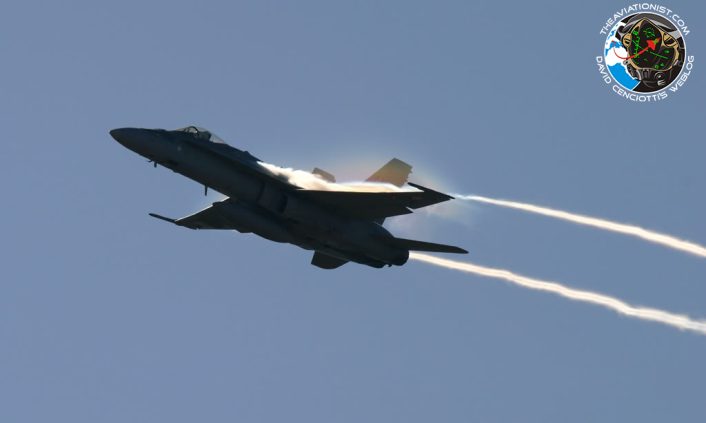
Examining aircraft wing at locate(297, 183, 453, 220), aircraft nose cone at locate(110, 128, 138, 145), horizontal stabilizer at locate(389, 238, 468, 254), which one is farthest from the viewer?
horizontal stabilizer at locate(389, 238, 468, 254)

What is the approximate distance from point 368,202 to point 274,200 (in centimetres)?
264

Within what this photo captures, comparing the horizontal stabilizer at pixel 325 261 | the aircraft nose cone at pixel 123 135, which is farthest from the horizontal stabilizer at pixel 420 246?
the aircraft nose cone at pixel 123 135

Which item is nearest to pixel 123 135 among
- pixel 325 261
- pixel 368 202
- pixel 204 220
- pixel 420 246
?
pixel 204 220

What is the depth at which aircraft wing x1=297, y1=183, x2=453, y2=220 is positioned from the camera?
4003 centimetres

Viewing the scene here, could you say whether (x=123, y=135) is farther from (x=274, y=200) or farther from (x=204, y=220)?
(x=204, y=220)

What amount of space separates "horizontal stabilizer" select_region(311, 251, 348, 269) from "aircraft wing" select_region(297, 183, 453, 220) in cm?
395

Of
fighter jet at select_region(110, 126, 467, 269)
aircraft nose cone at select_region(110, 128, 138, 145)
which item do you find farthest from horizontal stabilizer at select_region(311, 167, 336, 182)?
aircraft nose cone at select_region(110, 128, 138, 145)

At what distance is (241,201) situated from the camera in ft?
135

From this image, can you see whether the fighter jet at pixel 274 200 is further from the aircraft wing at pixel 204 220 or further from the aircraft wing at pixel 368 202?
the aircraft wing at pixel 204 220

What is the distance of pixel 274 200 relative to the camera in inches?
1615

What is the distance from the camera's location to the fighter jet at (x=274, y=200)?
4050cm

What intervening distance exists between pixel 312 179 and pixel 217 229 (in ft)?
19.0

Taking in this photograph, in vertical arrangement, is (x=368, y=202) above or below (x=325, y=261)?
above

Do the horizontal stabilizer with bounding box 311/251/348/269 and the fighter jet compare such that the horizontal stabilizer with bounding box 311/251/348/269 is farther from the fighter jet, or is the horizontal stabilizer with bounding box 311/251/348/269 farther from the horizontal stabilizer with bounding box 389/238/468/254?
the horizontal stabilizer with bounding box 389/238/468/254
